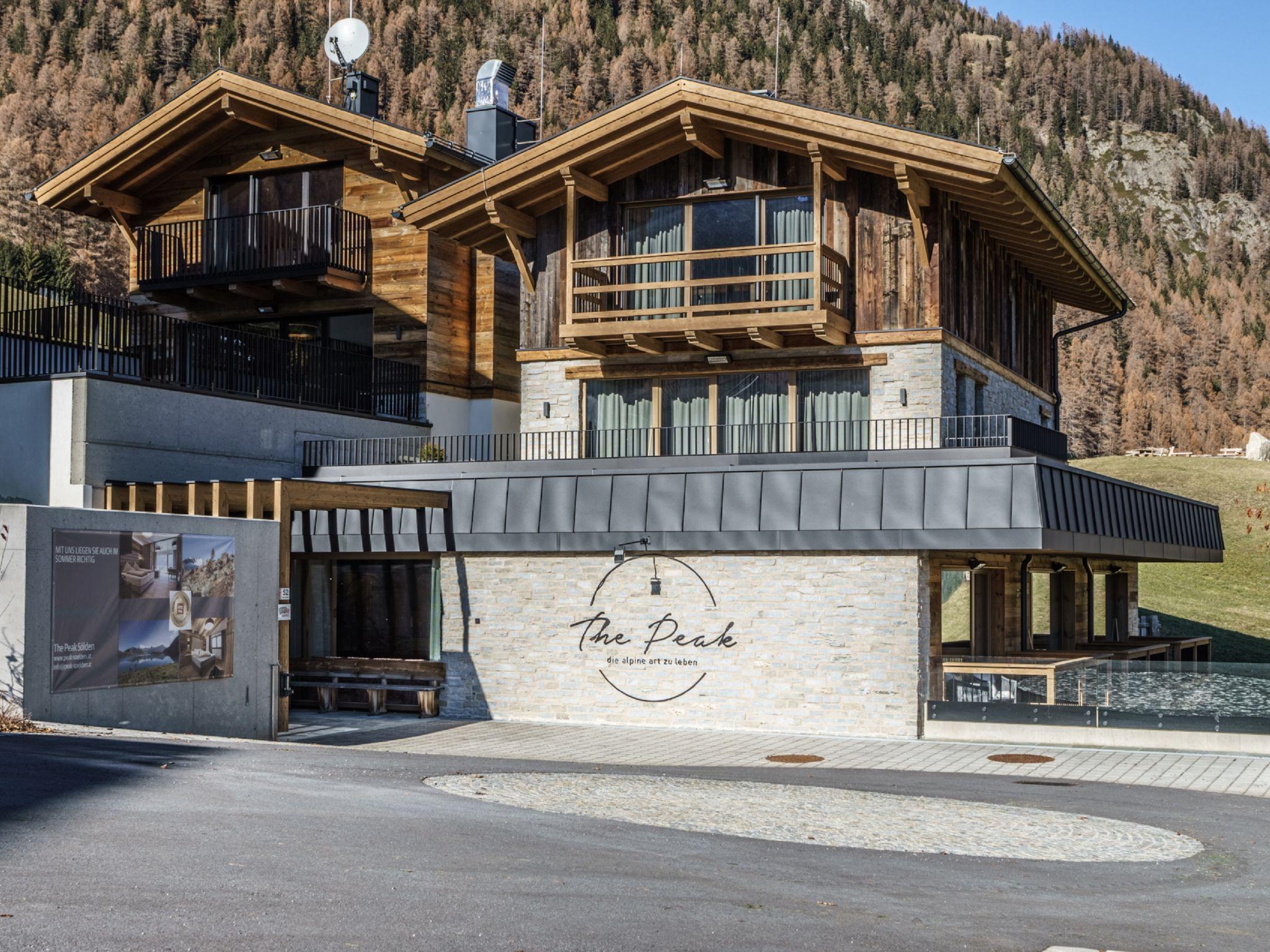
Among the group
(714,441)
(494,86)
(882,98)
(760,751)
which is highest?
(882,98)

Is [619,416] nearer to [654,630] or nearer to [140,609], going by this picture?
[654,630]

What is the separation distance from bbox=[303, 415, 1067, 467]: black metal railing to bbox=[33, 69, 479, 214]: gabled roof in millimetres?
6071

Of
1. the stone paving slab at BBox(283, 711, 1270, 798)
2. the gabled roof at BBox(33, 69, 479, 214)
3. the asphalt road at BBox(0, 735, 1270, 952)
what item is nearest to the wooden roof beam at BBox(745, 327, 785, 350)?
the stone paving slab at BBox(283, 711, 1270, 798)

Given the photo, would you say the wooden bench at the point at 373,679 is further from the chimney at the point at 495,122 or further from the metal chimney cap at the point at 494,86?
the metal chimney cap at the point at 494,86

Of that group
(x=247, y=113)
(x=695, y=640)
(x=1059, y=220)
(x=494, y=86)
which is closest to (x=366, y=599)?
(x=695, y=640)

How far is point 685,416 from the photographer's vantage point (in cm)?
2589

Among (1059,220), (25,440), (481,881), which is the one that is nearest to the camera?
(481,881)

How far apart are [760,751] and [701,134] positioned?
37.1ft

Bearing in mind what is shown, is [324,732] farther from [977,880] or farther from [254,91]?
[254,91]

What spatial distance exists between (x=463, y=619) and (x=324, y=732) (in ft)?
10.9

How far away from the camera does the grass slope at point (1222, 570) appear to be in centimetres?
4097

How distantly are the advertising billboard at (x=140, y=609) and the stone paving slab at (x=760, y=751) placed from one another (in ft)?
6.50

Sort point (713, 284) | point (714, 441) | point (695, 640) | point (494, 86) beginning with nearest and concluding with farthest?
1. point (695, 640)
2. point (713, 284)
3. point (714, 441)
4. point (494, 86)

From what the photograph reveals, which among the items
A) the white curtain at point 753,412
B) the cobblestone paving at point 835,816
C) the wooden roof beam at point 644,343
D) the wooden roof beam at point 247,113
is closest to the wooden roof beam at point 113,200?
the wooden roof beam at point 247,113
